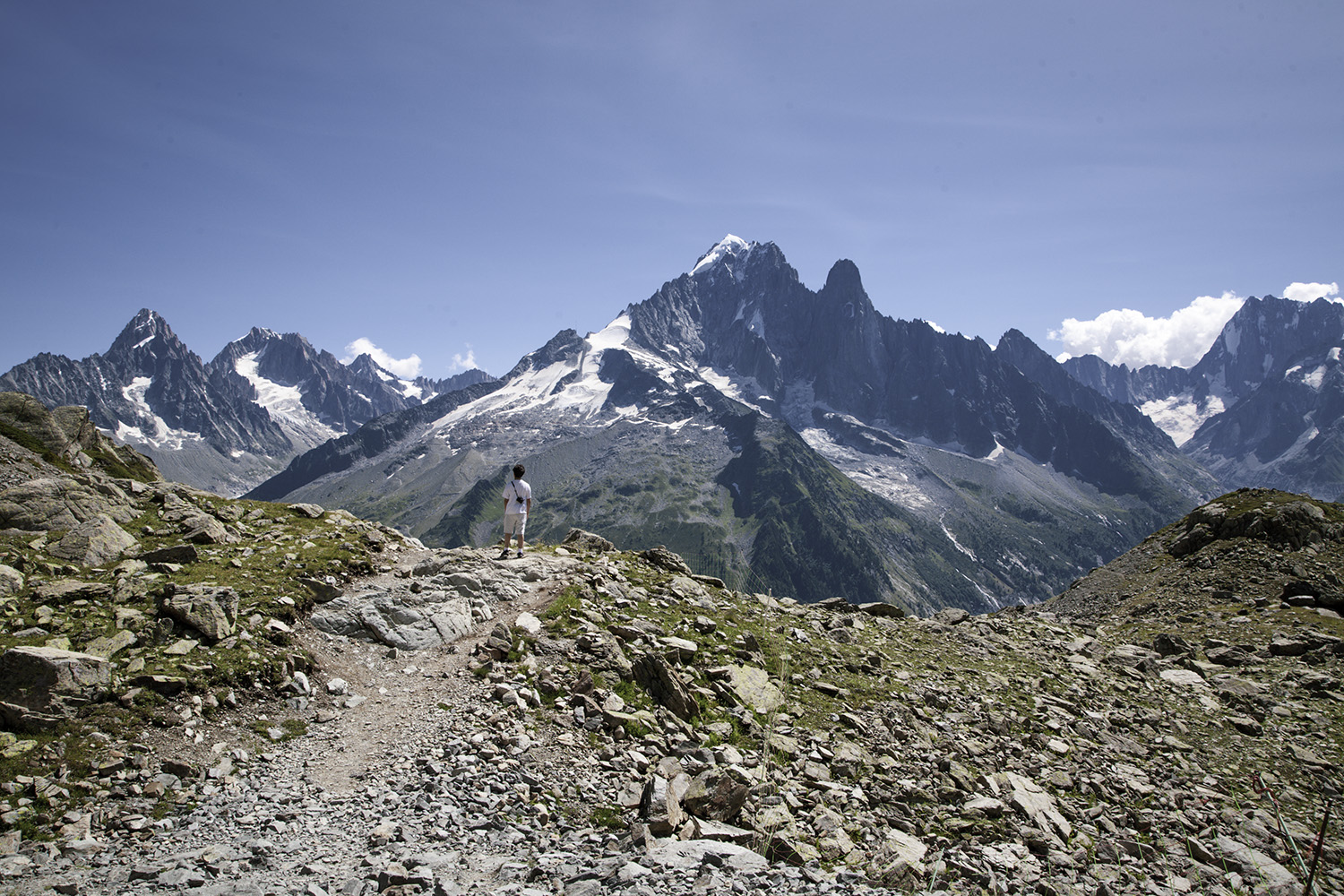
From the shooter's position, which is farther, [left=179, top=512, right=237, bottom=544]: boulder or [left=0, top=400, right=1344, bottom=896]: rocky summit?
[left=179, top=512, right=237, bottom=544]: boulder

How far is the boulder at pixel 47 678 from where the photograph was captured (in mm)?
12969

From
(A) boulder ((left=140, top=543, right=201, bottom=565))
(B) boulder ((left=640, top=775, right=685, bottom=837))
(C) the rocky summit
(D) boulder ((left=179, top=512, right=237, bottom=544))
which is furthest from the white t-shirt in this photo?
(B) boulder ((left=640, top=775, right=685, bottom=837))

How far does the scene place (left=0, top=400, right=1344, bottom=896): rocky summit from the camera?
11367 millimetres

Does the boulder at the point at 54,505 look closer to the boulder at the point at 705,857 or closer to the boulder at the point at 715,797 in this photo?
the boulder at the point at 715,797

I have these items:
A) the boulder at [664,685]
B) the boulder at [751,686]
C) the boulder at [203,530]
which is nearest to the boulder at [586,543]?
the boulder at [751,686]

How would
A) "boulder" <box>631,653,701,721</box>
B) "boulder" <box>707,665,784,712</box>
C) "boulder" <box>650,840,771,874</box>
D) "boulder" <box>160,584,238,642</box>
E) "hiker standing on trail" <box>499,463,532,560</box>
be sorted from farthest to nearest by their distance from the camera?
1. "hiker standing on trail" <box>499,463,532,560</box>
2. "boulder" <box>707,665,784,712</box>
3. "boulder" <box>631,653,701,721</box>
4. "boulder" <box>160,584,238,642</box>
5. "boulder" <box>650,840,771,874</box>

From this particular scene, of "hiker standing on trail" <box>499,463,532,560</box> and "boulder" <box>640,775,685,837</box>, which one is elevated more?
"hiker standing on trail" <box>499,463,532,560</box>

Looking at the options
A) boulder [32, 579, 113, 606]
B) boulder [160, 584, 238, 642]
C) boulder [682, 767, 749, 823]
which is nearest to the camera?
boulder [682, 767, 749, 823]

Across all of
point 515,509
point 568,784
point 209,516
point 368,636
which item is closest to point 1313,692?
point 568,784

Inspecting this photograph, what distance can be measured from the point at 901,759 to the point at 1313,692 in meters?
20.7

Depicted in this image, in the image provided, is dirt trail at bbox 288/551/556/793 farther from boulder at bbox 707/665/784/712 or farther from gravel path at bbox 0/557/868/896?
boulder at bbox 707/665/784/712

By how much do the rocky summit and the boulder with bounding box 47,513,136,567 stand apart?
0.12m

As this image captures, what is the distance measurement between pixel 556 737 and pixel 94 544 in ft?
55.5

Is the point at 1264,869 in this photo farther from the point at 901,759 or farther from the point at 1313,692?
the point at 1313,692
